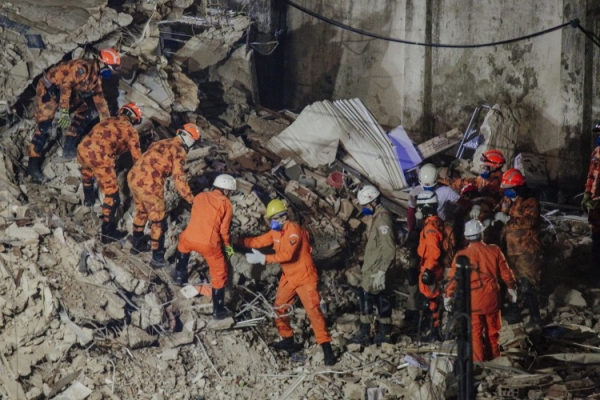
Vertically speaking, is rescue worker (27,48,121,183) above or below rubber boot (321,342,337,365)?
above

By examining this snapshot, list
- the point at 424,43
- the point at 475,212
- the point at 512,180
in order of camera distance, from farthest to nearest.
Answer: the point at 424,43
the point at 475,212
the point at 512,180

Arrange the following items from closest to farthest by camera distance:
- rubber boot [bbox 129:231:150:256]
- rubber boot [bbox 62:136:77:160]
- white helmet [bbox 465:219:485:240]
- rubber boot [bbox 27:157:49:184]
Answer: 1. white helmet [bbox 465:219:485:240]
2. rubber boot [bbox 129:231:150:256]
3. rubber boot [bbox 27:157:49:184]
4. rubber boot [bbox 62:136:77:160]

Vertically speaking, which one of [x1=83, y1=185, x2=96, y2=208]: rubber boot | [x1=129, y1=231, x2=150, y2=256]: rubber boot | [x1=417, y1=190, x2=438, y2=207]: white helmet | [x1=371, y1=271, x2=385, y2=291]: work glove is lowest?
[x1=371, y1=271, x2=385, y2=291]: work glove

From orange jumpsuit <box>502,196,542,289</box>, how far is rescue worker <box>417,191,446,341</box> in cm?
115

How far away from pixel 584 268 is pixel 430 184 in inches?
120

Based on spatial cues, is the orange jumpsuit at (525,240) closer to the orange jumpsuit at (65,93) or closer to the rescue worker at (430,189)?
the rescue worker at (430,189)

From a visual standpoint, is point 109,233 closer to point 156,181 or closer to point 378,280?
point 156,181

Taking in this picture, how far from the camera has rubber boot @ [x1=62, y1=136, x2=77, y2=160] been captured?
12.1m

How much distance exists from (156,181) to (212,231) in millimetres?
1277

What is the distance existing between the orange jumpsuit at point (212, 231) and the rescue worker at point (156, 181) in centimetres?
63

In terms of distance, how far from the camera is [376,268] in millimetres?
10289

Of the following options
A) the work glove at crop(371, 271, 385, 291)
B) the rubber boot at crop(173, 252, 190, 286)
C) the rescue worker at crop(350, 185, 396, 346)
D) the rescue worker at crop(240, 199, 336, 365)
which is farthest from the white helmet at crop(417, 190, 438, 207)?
the rubber boot at crop(173, 252, 190, 286)

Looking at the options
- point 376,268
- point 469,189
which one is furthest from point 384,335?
point 469,189

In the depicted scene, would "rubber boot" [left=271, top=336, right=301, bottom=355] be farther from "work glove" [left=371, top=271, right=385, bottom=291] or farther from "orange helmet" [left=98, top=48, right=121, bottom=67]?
"orange helmet" [left=98, top=48, right=121, bottom=67]
